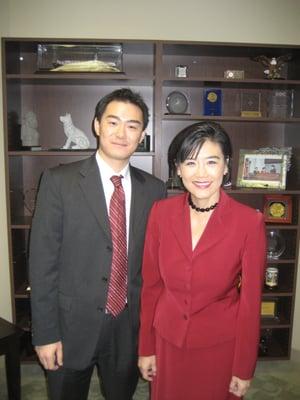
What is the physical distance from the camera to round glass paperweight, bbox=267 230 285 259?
2.36 metres

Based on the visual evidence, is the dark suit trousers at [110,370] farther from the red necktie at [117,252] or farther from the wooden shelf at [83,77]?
the wooden shelf at [83,77]

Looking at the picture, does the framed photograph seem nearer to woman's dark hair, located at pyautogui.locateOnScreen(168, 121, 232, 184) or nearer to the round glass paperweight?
the round glass paperweight

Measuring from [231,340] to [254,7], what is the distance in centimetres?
231

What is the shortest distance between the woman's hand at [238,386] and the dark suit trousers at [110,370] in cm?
48

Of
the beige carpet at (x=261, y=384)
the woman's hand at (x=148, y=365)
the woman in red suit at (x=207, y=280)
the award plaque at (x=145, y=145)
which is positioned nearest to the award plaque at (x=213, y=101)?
the award plaque at (x=145, y=145)

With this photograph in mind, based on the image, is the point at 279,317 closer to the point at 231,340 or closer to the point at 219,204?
the point at 231,340

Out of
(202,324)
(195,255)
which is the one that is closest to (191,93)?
(195,255)

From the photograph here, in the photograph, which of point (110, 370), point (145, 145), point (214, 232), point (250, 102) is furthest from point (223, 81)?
point (110, 370)

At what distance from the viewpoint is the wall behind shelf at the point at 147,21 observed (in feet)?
7.27

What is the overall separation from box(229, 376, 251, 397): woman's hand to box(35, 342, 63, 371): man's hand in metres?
0.72

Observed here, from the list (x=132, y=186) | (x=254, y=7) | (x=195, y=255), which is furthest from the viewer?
(x=254, y=7)

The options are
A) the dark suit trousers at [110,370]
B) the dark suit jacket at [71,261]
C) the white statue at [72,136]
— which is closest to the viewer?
the dark suit jacket at [71,261]

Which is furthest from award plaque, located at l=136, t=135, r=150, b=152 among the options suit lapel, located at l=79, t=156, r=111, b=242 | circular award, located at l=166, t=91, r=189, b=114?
suit lapel, located at l=79, t=156, r=111, b=242

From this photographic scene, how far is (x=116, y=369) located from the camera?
4.79 ft
